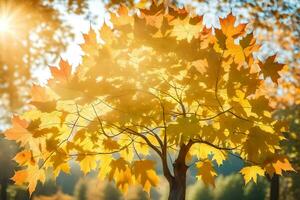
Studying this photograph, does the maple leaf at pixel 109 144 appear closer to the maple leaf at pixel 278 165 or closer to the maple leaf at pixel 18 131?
the maple leaf at pixel 18 131

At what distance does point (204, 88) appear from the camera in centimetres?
275

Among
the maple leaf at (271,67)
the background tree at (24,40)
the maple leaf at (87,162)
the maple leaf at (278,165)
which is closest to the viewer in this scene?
the maple leaf at (271,67)

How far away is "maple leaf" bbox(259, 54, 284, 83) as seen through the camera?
2703 millimetres

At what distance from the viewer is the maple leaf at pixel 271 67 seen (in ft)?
8.87

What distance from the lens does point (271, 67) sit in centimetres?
272

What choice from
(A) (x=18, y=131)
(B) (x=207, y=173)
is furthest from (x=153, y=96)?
(A) (x=18, y=131)

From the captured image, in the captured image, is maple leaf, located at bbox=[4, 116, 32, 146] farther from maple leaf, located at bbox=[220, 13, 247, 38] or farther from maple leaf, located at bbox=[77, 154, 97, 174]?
maple leaf, located at bbox=[220, 13, 247, 38]

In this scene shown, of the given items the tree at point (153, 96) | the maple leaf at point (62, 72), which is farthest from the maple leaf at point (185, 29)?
the maple leaf at point (62, 72)

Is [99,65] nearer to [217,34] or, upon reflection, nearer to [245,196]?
[217,34]

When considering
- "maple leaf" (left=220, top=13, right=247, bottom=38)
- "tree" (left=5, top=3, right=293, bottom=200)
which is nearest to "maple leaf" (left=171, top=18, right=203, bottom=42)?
"tree" (left=5, top=3, right=293, bottom=200)

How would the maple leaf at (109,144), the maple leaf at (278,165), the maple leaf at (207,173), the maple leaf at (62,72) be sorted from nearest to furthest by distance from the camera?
the maple leaf at (62,72)
the maple leaf at (278,165)
the maple leaf at (109,144)
the maple leaf at (207,173)

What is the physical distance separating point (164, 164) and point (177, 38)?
108 centimetres

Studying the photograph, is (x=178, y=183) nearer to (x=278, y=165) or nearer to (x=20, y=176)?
(x=278, y=165)

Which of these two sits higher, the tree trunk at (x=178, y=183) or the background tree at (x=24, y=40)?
the background tree at (x=24, y=40)
